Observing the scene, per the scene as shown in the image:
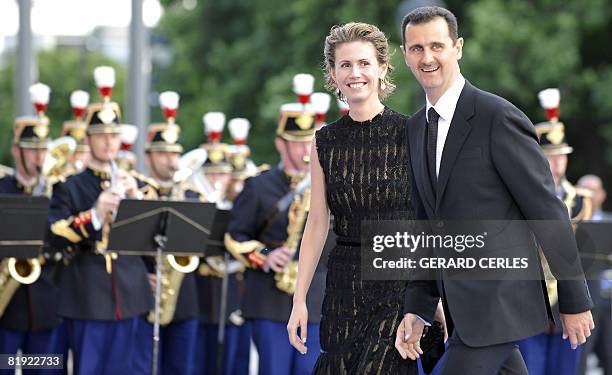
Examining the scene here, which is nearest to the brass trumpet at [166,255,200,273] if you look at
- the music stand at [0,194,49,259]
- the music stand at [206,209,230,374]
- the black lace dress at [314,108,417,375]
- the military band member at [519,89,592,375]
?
the music stand at [206,209,230,374]

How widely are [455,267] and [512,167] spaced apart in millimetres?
456

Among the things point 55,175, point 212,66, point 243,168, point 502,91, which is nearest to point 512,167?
point 55,175

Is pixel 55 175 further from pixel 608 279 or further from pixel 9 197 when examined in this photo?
pixel 608 279

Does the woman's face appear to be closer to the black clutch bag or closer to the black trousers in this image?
the black clutch bag

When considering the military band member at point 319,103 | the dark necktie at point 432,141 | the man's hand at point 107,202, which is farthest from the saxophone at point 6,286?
the dark necktie at point 432,141

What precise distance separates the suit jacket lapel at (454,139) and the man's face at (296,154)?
5095mm

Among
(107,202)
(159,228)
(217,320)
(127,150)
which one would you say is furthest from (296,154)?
(127,150)

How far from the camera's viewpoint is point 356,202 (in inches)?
243

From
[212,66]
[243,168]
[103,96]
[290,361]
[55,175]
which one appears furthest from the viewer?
[212,66]

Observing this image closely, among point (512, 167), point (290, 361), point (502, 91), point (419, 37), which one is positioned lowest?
point (290, 361)

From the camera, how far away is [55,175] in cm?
1220

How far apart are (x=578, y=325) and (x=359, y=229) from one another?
1.29 metres

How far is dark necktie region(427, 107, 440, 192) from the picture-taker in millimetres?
5457

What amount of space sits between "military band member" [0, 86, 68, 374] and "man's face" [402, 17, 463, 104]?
571cm
